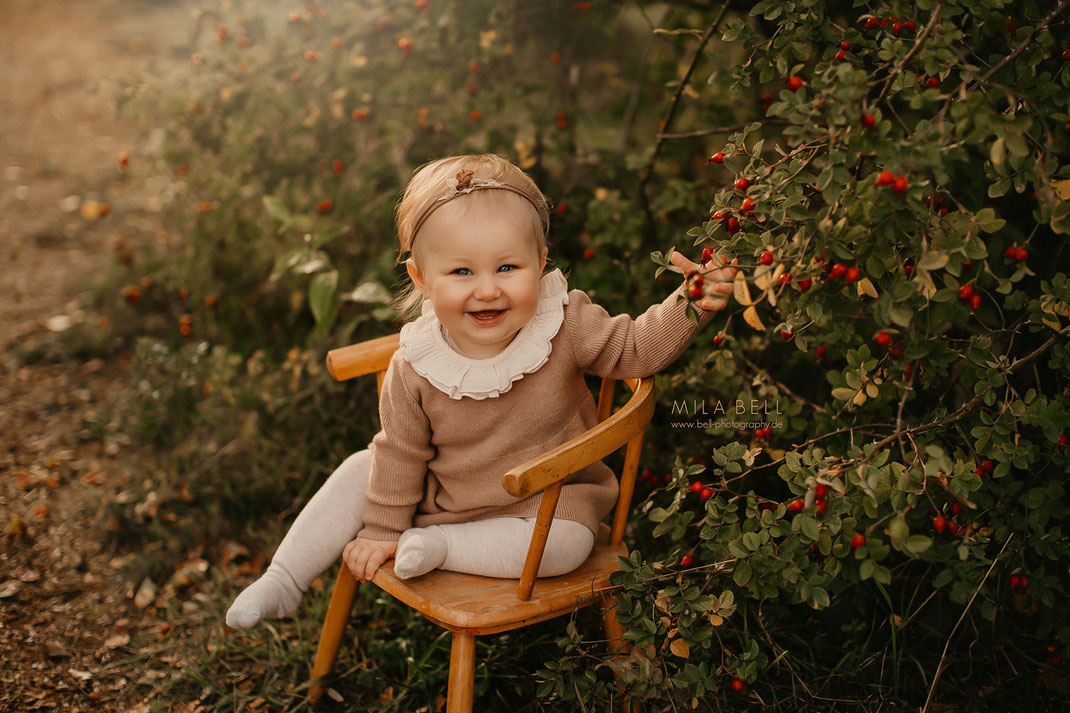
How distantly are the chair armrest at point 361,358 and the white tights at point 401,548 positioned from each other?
242 mm

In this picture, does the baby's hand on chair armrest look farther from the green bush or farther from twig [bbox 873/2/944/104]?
twig [bbox 873/2/944/104]

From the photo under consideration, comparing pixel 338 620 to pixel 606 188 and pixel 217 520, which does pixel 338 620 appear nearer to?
pixel 217 520

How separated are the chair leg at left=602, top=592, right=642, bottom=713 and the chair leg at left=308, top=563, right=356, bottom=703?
64 cm

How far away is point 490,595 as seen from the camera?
178 centimetres

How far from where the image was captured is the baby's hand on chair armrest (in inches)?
74.0

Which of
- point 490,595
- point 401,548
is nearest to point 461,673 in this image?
point 490,595

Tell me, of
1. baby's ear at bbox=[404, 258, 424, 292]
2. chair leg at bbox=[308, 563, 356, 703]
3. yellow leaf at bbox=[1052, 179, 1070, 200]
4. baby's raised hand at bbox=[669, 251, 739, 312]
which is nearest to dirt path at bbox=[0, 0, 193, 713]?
chair leg at bbox=[308, 563, 356, 703]

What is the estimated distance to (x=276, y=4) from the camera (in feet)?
11.3

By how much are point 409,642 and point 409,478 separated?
658 millimetres

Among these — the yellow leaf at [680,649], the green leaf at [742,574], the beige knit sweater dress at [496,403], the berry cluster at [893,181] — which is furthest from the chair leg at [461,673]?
the berry cluster at [893,181]

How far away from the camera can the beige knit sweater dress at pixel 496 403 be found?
1861 millimetres

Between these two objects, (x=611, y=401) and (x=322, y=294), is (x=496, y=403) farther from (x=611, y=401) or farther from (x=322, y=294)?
(x=322, y=294)

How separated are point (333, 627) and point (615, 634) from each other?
0.74m

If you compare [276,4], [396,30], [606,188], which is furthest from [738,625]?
[276,4]
